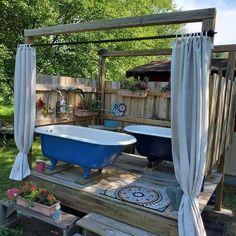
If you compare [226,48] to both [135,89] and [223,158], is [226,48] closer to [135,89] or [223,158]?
[223,158]

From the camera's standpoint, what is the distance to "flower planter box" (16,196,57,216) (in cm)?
303

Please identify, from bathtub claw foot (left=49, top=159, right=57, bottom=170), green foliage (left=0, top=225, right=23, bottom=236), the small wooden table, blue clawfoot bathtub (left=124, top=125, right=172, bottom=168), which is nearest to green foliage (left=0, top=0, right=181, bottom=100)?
bathtub claw foot (left=49, top=159, right=57, bottom=170)

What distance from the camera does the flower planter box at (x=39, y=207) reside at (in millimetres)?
3033

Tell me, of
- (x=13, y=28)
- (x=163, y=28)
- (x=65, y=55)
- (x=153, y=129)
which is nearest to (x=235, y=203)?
(x=153, y=129)

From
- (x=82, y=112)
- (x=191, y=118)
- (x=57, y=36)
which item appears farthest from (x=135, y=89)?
(x=57, y=36)

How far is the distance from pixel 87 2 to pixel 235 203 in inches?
230

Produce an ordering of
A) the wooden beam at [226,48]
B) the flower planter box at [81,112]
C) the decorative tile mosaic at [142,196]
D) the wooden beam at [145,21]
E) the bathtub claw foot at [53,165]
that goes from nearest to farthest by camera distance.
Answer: the wooden beam at [145,21]
the decorative tile mosaic at [142,196]
the wooden beam at [226,48]
the bathtub claw foot at [53,165]
the flower planter box at [81,112]

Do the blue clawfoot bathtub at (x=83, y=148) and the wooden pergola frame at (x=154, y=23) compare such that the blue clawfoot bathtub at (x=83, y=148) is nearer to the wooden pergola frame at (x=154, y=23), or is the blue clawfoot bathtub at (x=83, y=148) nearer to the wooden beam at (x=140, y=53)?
the wooden pergola frame at (x=154, y=23)

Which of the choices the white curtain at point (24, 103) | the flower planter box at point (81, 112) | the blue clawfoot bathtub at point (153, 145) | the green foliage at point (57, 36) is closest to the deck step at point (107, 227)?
the white curtain at point (24, 103)

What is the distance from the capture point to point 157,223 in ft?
9.14

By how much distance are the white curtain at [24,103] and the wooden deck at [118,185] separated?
244 mm

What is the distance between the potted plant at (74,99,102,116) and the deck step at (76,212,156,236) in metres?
2.35

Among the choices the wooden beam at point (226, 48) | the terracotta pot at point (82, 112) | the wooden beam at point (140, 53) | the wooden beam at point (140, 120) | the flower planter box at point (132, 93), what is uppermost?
the wooden beam at point (140, 53)

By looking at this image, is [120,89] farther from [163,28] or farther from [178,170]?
[163,28]
